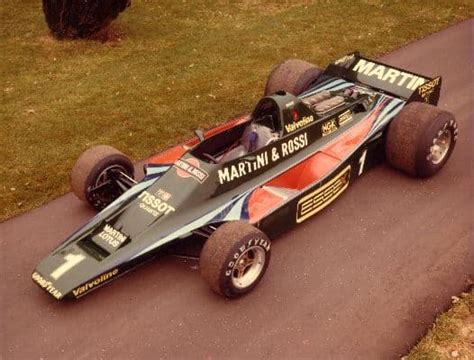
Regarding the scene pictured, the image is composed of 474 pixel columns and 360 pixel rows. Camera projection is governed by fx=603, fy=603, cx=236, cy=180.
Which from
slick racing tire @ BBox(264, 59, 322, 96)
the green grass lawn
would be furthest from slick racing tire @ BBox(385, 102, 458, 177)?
the green grass lawn

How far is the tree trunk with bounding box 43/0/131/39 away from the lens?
502 inches

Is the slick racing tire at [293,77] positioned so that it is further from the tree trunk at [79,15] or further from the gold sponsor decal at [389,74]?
the tree trunk at [79,15]

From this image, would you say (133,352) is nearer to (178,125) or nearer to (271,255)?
(271,255)

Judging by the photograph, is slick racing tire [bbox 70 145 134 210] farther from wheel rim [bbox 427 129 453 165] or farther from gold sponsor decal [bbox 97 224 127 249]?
wheel rim [bbox 427 129 453 165]

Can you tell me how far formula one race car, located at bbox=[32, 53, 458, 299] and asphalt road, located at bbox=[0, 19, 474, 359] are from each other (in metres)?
0.33

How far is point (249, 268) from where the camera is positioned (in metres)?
6.83

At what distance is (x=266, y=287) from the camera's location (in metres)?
6.99

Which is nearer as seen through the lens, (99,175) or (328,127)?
(99,175)

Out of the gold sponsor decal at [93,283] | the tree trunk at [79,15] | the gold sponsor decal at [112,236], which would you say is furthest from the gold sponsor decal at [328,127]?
the tree trunk at [79,15]

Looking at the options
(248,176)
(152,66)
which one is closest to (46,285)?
(248,176)

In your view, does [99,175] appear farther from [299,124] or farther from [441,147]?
[441,147]

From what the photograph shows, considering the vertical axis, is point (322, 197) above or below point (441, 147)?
below

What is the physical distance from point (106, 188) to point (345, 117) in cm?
341

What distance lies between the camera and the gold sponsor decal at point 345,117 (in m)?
8.33
